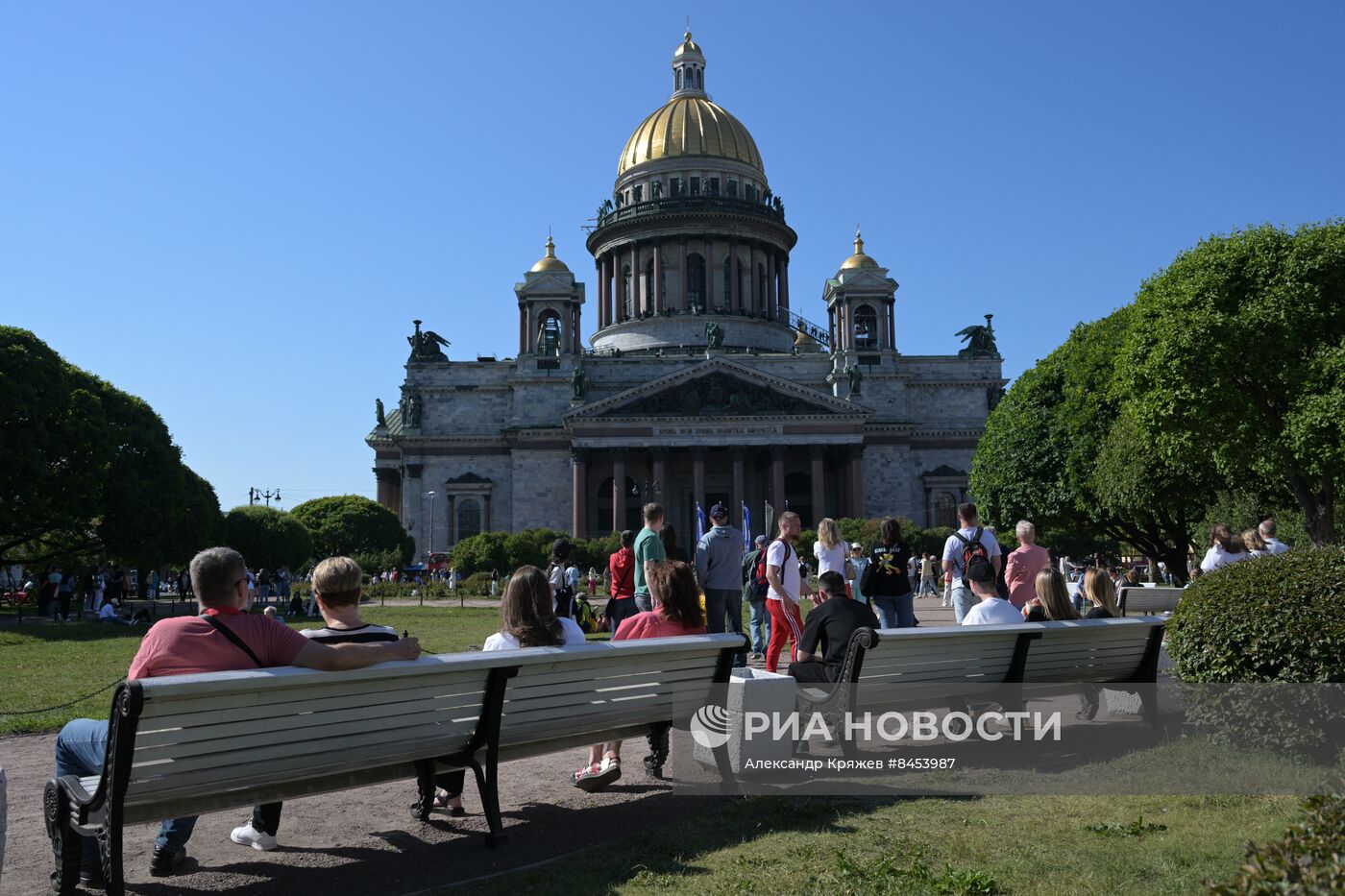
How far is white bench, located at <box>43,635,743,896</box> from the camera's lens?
5320 mm

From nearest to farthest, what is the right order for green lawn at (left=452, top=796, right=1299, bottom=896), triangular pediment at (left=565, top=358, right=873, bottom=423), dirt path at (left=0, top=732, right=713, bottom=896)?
green lawn at (left=452, top=796, right=1299, bottom=896) < dirt path at (left=0, top=732, right=713, bottom=896) < triangular pediment at (left=565, top=358, right=873, bottom=423)

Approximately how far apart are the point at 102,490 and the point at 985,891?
112 feet

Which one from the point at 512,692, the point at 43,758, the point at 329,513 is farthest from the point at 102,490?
the point at 512,692

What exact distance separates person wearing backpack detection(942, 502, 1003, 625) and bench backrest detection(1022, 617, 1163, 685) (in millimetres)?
2104

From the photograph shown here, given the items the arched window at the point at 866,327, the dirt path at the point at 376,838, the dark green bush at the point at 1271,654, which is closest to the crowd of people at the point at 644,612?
the dirt path at the point at 376,838

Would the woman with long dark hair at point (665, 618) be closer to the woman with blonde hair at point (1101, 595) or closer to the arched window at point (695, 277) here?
the woman with blonde hair at point (1101, 595)

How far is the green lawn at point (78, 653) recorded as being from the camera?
12.1 m

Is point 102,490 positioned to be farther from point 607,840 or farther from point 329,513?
point 607,840

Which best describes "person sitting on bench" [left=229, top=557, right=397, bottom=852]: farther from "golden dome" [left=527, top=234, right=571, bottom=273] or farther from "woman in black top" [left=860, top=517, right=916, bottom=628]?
"golden dome" [left=527, top=234, right=571, bottom=273]

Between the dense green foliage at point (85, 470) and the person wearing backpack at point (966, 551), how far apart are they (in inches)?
1051

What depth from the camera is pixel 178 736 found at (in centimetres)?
540

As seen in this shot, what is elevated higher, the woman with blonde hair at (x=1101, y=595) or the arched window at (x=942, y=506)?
the arched window at (x=942, y=506)

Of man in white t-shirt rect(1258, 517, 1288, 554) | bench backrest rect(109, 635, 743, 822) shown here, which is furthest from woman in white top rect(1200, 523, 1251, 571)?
bench backrest rect(109, 635, 743, 822)

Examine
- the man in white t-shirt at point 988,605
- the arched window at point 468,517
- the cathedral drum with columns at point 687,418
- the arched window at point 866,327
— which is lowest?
the man in white t-shirt at point 988,605
